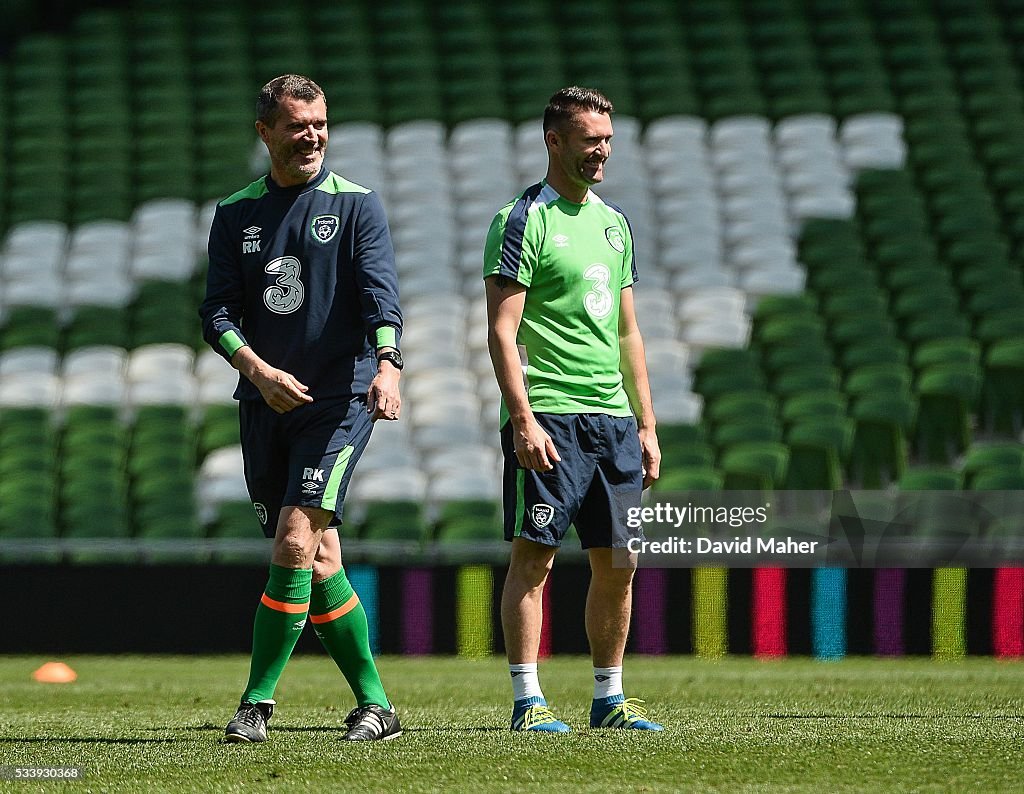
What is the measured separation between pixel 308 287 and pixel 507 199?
33.8 feet

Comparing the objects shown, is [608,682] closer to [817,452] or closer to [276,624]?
[276,624]

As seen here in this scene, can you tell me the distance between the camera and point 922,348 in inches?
→ 448

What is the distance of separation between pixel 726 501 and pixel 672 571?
1482 millimetres

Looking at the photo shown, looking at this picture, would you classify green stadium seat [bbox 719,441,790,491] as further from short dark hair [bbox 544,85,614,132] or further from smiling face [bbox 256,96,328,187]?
smiling face [bbox 256,96,328,187]

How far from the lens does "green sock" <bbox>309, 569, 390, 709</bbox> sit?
436cm

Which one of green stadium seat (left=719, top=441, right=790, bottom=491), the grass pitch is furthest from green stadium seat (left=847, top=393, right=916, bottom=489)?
the grass pitch

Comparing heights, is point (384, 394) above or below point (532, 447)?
above

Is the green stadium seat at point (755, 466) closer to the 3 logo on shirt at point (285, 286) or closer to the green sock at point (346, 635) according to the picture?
the green sock at point (346, 635)

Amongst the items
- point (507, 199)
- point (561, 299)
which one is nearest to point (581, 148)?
point (561, 299)

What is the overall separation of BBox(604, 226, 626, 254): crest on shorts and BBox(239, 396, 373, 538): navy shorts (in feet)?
2.86

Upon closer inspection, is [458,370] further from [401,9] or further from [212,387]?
[401,9]

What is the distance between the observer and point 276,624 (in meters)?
4.20

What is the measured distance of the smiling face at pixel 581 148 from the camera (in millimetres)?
4457

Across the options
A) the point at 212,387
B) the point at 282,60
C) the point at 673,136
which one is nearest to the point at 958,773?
the point at 212,387
